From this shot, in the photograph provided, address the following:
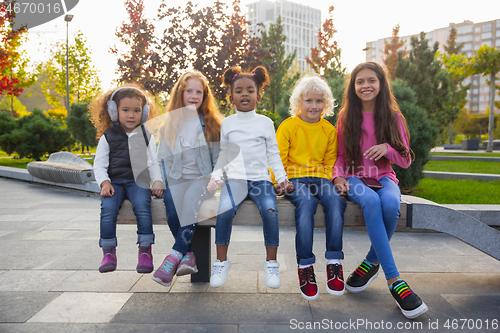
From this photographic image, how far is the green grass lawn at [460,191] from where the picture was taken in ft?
17.9

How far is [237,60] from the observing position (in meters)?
6.95

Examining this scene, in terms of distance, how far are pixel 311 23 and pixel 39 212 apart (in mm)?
119161

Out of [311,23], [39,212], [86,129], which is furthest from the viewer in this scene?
[311,23]

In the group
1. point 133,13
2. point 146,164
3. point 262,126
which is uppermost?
point 133,13

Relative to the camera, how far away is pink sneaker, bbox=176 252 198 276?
2516 millimetres

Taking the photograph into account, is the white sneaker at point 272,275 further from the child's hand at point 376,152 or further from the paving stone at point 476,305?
the paving stone at point 476,305

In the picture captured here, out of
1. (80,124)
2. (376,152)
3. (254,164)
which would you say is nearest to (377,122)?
(376,152)

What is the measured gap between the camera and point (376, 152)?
9.12ft

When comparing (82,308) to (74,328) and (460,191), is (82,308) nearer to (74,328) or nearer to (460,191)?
(74,328)

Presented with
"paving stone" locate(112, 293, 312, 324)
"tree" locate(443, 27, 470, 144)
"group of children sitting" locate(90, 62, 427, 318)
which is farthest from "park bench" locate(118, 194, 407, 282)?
"tree" locate(443, 27, 470, 144)

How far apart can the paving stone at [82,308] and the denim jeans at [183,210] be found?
0.58 m

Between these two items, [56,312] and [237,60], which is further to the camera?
[237,60]

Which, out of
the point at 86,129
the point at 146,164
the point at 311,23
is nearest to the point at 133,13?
the point at 146,164

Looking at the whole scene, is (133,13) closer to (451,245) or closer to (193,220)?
(193,220)
